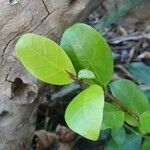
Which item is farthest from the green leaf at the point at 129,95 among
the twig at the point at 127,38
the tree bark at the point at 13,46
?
the twig at the point at 127,38

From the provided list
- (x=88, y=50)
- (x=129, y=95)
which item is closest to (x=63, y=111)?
(x=129, y=95)

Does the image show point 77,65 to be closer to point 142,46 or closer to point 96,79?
point 96,79

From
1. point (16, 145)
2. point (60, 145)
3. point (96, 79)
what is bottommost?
point (60, 145)

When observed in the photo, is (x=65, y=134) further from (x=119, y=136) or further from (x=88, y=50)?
(x=88, y=50)

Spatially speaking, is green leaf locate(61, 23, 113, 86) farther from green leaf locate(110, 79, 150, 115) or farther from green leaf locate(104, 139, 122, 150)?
green leaf locate(104, 139, 122, 150)

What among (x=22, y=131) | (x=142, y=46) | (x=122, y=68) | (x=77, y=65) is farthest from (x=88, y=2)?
(x=142, y=46)

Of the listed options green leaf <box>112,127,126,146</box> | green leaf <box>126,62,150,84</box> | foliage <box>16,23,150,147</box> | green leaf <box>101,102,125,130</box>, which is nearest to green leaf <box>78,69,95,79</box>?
foliage <box>16,23,150,147</box>
